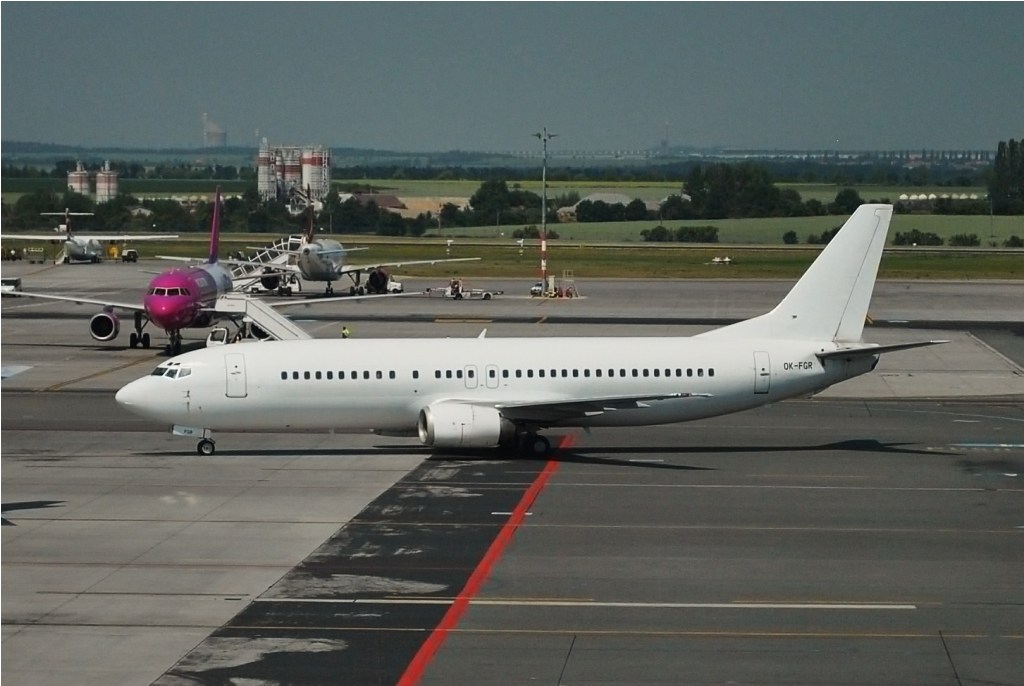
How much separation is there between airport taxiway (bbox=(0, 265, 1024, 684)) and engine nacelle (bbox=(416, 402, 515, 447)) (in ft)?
2.15

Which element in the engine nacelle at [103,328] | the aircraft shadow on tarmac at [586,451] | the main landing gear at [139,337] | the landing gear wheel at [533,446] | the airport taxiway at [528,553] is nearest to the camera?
the airport taxiway at [528,553]

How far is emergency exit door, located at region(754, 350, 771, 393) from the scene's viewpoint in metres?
42.2

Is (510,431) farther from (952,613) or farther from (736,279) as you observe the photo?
(736,279)

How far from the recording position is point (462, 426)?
4062 centimetres

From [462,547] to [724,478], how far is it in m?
10.4

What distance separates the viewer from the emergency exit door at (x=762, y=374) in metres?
42.2

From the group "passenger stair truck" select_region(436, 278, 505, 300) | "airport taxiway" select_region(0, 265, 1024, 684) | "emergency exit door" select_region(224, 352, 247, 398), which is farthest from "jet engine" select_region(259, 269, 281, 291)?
"emergency exit door" select_region(224, 352, 247, 398)

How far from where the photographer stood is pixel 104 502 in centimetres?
3578

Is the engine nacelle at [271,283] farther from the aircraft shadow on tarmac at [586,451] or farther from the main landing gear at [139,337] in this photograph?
the aircraft shadow on tarmac at [586,451]

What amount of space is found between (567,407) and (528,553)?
10.9 meters

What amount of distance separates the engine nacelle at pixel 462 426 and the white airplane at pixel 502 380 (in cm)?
Answer: 4

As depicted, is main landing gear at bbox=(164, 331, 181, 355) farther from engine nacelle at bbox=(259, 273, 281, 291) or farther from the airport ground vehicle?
engine nacelle at bbox=(259, 273, 281, 291)

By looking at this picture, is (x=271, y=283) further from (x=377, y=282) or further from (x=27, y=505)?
(x=27, y=505)

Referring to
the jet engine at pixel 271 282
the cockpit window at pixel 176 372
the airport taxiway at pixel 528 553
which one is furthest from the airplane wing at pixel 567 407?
the jet engine at pixel 271 282
